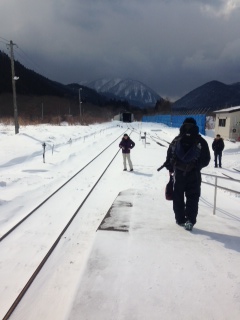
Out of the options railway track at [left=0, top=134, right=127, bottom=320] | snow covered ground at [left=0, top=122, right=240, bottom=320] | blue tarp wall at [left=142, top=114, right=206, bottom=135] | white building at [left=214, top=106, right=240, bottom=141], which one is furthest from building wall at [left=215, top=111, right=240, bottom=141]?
snow covered ground at [left=0, top=122, right=240, bottom=320]

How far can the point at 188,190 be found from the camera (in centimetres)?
480

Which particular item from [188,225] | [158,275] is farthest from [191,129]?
[158,275]

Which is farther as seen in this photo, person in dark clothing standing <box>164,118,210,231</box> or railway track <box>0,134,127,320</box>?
person in dark clothing standing <box>164,118,210,231</box>

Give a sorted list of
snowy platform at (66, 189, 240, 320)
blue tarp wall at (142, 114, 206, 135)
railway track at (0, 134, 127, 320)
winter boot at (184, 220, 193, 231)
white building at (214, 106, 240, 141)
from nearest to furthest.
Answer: snowy platform at (66, 189, 240, 320) → railway track at (0, 134, 127, 320) → winter boot at (184, 220, 193, 231) → white building at (214, 106, 240, 141) → blue tarp wall at (142, 114, 206, 135)

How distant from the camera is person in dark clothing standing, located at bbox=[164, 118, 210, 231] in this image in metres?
4.67

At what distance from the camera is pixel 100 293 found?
315 centimetres

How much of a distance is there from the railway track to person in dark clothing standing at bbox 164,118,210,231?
2.38 metres

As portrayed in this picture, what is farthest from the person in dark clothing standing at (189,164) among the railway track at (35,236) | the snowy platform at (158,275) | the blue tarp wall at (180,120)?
the blue tarp wall at (180,120)

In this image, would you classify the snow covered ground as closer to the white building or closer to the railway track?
the railway track

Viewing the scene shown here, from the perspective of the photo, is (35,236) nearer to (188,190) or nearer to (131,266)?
(131,266)

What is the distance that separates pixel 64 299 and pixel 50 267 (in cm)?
86

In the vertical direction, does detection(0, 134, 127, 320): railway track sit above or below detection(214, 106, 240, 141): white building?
below

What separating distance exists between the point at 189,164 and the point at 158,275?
1.99 meters

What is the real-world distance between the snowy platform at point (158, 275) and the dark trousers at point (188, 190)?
1.24 feet
